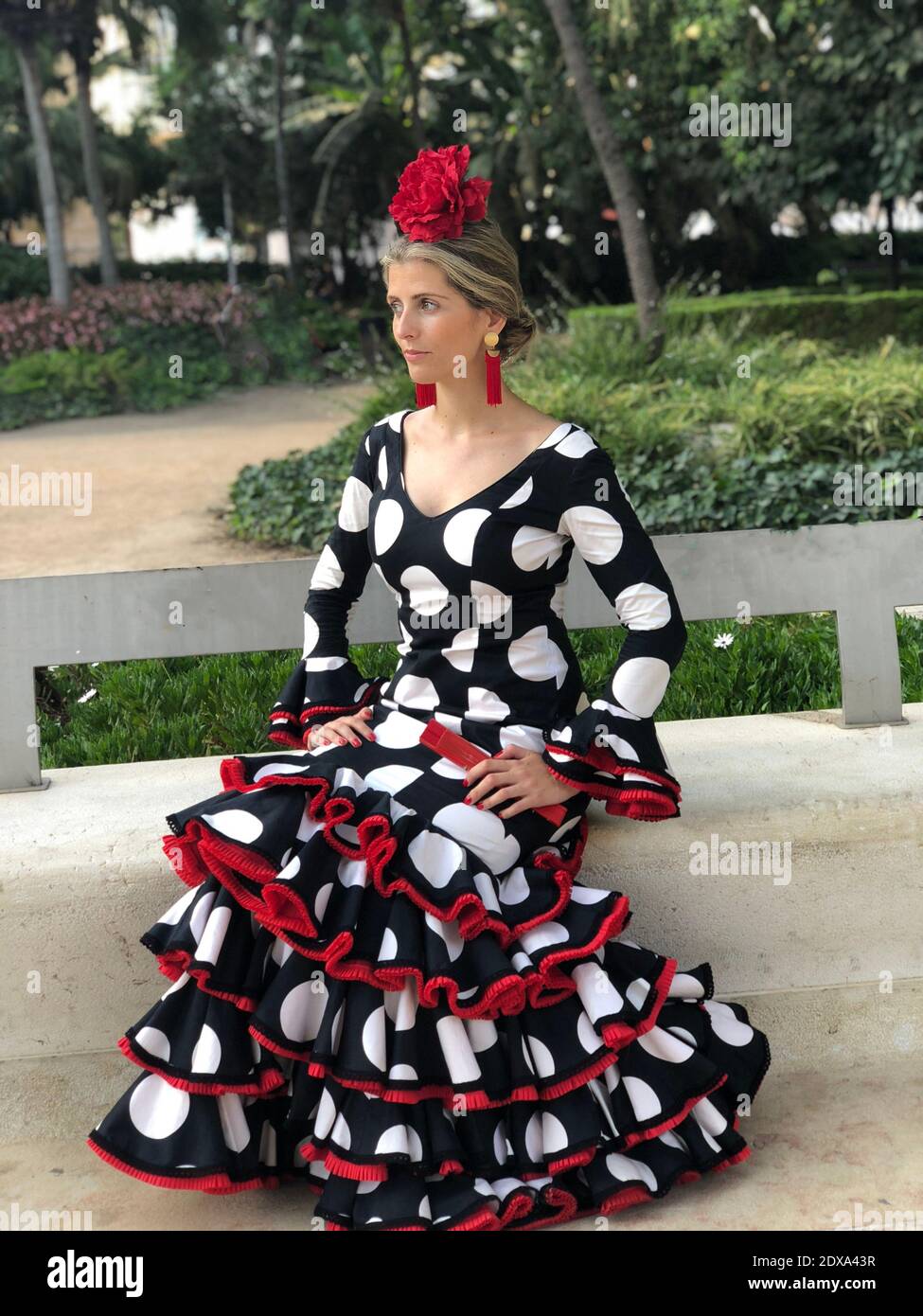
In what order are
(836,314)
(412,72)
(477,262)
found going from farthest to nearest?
(412,72)
(836,314)
(477,262)

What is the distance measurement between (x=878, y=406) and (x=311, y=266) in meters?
16.9

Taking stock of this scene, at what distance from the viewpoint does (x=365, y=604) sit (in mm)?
3320

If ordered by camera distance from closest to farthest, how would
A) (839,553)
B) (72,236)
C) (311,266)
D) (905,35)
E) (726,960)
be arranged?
(726,960)
(839,553)
(905,35)
(311,266)
(72,236)

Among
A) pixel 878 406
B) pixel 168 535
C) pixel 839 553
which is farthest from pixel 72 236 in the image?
pixel 839 553

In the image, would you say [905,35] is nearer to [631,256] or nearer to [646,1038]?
[631,256]

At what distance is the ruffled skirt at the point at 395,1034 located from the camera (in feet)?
7.66

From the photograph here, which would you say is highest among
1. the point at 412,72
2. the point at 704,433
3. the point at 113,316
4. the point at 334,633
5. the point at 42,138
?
the point at 412,72

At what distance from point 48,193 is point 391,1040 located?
61.9ft

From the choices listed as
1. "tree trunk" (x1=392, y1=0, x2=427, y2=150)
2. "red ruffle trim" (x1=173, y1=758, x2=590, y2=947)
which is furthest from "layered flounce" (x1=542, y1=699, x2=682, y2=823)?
"tree trunk" (x1=392, y1=0, x2=427, y2=150)

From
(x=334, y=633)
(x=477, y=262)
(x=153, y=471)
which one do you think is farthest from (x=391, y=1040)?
(x=153, y=471)

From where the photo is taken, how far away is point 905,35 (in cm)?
1380

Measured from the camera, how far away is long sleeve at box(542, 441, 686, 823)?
255 cm

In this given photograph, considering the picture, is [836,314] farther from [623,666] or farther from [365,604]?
[623,666]

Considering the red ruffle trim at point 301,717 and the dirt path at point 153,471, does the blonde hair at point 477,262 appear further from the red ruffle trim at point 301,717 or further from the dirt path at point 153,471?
the dirt path at point 153,471
